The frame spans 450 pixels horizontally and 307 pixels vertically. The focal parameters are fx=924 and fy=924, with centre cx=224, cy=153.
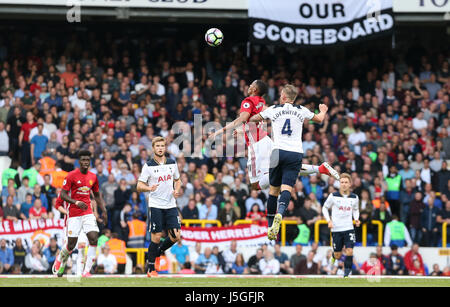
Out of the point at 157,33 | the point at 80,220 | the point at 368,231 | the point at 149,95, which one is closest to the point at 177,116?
the point at 149,95

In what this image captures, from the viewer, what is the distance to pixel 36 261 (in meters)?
22.4

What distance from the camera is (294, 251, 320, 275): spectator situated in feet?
74.7

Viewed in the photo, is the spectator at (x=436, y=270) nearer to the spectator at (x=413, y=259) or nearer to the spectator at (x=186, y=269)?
the spectator at (x=413, y=259)

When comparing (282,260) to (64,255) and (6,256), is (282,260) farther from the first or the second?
(64,255)

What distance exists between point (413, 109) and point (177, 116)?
291 inches

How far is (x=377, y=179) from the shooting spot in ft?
82.6

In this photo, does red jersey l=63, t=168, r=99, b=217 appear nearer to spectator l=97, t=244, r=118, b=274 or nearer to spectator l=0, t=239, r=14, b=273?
spectator l=97, t=244, r=118, b=274

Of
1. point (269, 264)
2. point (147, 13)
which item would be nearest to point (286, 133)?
point (269, 264)

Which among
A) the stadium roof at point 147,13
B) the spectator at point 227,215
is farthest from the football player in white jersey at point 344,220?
Answer: the stadium roof at point 147,13

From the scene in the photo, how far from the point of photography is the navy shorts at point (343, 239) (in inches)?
749

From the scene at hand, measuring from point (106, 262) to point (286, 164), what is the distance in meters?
8.70

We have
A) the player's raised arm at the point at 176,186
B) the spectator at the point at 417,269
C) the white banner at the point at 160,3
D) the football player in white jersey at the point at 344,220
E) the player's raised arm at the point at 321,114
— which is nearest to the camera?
the player's raised arm at the point at 321,114

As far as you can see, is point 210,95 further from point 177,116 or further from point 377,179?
point 377,179

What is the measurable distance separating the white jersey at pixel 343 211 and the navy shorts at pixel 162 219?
3692 mm
